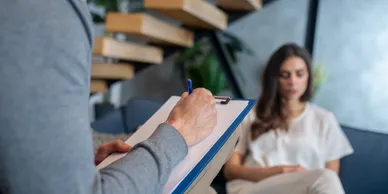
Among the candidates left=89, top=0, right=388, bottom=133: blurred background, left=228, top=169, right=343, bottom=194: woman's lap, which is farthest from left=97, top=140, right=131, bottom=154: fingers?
left=89, top=0, right=388, bottom=133: blurred background

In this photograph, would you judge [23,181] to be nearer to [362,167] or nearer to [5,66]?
[5,66]

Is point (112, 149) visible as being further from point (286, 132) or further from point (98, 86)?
point (98, 86)

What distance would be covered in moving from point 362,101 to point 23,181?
2875mm

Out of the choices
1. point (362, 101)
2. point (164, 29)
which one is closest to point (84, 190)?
point (164, 29)

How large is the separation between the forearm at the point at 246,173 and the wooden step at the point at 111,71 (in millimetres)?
1129

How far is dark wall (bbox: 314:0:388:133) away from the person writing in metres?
2.66

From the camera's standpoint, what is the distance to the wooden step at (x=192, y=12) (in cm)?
208

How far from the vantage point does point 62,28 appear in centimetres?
Result: 50

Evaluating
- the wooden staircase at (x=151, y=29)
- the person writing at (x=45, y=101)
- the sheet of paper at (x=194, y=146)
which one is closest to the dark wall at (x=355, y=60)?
the wooden staircase at (x=151, y=29)

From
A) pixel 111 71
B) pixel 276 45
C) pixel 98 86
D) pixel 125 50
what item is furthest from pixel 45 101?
pixel 276 45

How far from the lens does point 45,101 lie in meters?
0.48

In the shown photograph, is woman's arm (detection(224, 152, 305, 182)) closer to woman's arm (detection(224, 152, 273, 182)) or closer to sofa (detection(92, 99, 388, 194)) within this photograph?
woman's arm (detection(224, 152, 273, 182))

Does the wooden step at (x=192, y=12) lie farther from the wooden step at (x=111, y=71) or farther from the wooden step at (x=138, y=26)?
the wooden step at (x=111, y=71)

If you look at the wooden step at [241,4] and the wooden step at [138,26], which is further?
the wooden step at [241,4]
